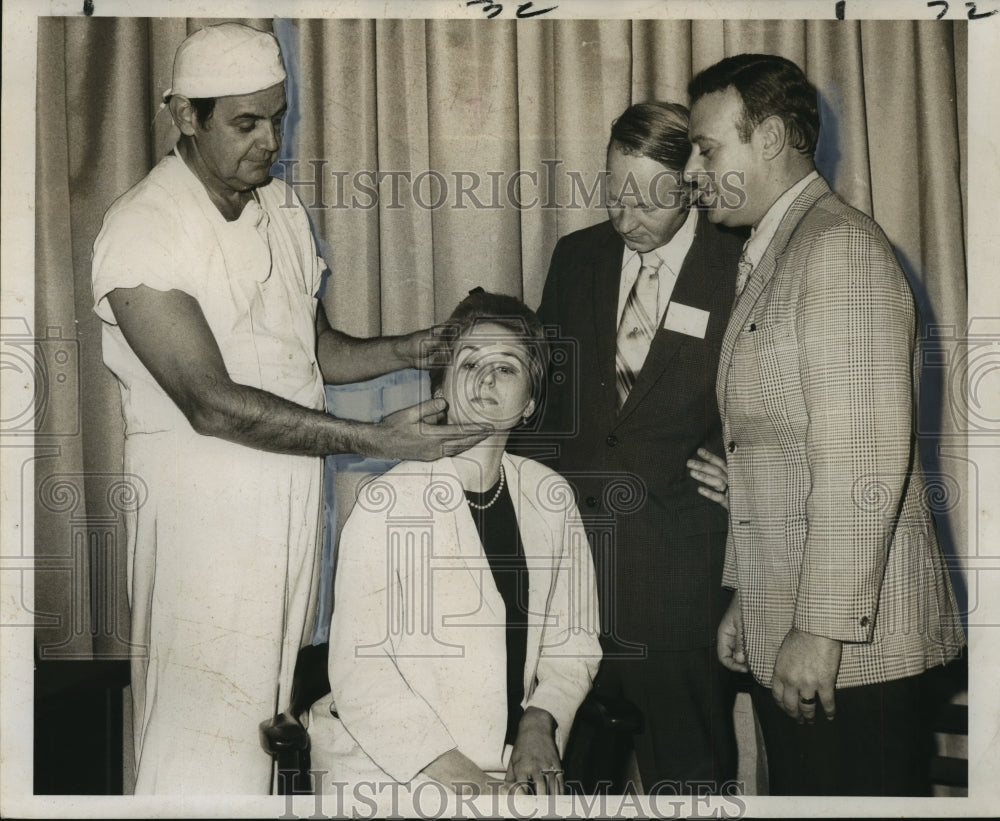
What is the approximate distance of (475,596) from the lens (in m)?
2.93

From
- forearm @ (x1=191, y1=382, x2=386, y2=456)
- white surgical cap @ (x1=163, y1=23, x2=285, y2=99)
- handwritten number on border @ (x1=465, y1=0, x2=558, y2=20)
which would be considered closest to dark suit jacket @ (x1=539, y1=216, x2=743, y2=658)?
forearm @ (x1=191, y1=382, x2=386, y2=456)

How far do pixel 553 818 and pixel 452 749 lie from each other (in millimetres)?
326

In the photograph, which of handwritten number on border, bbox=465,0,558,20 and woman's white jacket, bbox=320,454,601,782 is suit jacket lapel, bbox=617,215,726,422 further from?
handwritten number on border, bbox=465,0,558,20

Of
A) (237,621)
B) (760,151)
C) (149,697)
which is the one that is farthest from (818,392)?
(149,697)

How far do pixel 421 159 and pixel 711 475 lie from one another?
1.14 metres

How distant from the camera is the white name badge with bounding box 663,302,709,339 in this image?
293 centimetres

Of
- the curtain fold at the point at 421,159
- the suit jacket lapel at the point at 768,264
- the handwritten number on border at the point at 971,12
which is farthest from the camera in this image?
the handwritten number on border at the point at 971,12

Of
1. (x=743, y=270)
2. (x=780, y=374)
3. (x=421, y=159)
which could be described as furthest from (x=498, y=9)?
(x=780, y=374)

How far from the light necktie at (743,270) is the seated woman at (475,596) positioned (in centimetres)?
55

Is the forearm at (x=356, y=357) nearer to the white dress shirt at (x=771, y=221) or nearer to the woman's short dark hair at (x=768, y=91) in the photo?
the white dress shirt at (x=771, y=221)

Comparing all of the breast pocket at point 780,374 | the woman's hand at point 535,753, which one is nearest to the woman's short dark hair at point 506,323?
the breast pocket at point 780,374

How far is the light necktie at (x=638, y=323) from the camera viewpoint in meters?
2.94

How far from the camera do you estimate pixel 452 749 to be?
2.89 m

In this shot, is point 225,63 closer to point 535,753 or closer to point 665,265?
point 665,265
